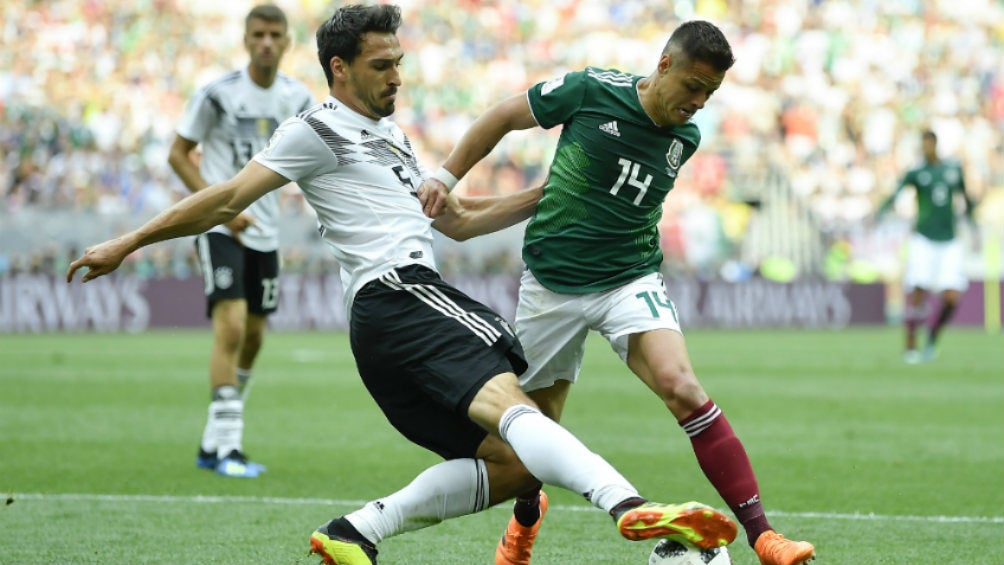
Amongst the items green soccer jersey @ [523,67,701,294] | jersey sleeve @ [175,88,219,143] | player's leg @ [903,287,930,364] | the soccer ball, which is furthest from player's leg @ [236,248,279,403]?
player's leg @ [903,287,930,364]

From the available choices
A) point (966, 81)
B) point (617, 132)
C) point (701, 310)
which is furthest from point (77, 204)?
point (617, 132)

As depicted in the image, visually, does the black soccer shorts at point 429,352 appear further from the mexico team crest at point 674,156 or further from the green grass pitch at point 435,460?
the mexico team crest at point 674,156

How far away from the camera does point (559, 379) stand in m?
5.61

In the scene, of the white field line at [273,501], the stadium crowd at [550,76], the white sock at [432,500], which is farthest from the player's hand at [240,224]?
the stadium crowd at [550,76]

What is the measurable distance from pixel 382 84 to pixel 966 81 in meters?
28.5

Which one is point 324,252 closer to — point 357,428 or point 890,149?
point 890,149

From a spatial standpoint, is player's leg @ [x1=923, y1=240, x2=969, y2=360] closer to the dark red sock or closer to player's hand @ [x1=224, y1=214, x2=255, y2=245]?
player's hand @ [x1=224, y1=214, x2=255, y2=245]

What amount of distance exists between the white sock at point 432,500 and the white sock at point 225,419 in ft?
10.8

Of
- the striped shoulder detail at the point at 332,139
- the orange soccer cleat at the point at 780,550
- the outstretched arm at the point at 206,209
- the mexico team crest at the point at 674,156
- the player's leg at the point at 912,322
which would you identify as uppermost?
the striped shoulder detail at the point at 332,139

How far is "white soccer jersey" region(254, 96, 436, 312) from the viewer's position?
484 cm

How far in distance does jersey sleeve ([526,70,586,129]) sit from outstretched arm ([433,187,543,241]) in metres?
0.31

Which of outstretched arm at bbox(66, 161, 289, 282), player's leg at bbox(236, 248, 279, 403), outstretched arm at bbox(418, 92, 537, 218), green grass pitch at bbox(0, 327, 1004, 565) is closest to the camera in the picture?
outstretched arm at bbox(66, 161, 289, 282)

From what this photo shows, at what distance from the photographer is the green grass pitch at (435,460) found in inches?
229

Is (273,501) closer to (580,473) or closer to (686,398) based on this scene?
(686,398)
